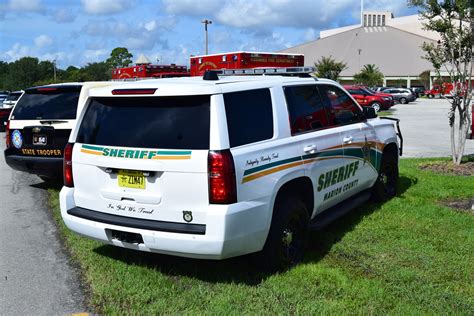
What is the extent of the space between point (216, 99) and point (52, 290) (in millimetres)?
2211

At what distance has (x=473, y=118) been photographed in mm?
9836

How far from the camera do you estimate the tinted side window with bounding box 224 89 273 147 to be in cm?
412

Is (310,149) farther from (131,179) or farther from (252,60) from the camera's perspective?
(252,60)

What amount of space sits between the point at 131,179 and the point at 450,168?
7.37m

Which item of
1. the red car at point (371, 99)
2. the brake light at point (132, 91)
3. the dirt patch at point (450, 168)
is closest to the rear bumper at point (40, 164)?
the brake light at point (132, 91)

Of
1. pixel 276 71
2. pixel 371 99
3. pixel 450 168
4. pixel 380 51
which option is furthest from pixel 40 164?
pixel 380 51

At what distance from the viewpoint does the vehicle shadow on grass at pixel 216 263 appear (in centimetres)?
455

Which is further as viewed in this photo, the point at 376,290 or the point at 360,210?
the point at 360,210

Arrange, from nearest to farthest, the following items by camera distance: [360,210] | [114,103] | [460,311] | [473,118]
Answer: [460,311] → [114,103] → [360,210] → [473,118]

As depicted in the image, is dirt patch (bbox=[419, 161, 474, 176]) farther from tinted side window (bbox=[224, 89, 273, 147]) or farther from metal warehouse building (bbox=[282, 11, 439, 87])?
metal warehouse building (bbox=[282, 11, 439, 87])

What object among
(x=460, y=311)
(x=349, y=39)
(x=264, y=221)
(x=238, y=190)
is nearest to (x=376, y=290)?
(x=460, y=311)

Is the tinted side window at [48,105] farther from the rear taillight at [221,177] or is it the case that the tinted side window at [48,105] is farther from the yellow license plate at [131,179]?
the rear taillight at [221,177]

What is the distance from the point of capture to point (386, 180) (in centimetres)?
723

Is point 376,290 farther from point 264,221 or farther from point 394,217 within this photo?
point 394,217
